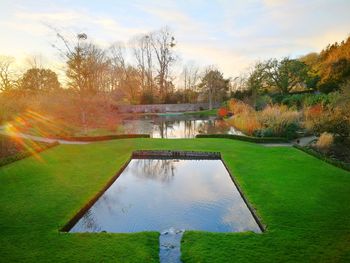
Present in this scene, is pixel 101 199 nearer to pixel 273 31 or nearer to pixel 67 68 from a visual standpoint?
pixel 273 31

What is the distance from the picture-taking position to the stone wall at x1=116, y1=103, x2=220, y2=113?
3348 centimetres

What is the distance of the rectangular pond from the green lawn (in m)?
0.35

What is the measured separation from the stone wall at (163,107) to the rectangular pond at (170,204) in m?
24.9

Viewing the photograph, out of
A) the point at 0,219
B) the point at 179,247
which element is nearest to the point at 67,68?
the point at 0,219

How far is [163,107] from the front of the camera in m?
34.7

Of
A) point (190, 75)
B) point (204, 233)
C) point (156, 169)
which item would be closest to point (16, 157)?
point (156, 169)

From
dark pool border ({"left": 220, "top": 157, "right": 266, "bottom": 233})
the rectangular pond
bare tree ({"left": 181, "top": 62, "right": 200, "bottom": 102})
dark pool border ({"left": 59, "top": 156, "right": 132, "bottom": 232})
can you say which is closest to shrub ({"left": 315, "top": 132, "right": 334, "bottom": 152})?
the rectangular pond

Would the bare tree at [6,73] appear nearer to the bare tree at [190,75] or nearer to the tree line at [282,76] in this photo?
the bare tree at [190,75]

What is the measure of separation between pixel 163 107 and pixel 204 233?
30.7m

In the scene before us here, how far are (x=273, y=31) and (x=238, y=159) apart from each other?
893 cm

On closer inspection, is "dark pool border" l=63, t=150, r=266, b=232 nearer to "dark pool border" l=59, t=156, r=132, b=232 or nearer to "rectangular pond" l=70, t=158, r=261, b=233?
"dark pool border" l=59, t=156, r=132, b=232

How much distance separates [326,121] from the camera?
38.9ft

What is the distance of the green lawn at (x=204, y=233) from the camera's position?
3854mm

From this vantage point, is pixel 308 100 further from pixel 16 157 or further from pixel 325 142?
pixel 16 157
